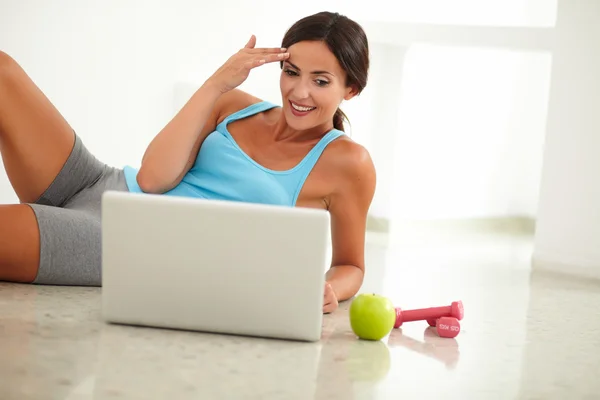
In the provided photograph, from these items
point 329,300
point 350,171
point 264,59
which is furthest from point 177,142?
point 329,300

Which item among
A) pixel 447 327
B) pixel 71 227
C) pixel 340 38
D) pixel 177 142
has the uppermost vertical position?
pixel 340 38

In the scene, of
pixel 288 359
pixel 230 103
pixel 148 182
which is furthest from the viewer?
pixel 230 103

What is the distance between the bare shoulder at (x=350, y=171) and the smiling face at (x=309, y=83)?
0.35 feet

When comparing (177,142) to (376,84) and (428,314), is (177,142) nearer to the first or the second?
(428,314)

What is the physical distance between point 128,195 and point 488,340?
944 mm

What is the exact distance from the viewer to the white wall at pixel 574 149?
362cm

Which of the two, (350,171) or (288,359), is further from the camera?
(350,171)

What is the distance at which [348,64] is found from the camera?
235 cm

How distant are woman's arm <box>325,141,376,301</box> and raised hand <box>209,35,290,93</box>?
0.96 ft

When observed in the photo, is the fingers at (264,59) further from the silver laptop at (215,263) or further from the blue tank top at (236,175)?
the silver laptop at (215,263)

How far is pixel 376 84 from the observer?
442cm

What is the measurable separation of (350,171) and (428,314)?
402 mm

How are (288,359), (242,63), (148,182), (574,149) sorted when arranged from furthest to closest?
(574,149), (148,182), (242,63), (288,359)

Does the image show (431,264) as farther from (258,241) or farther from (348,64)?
(258,241)
